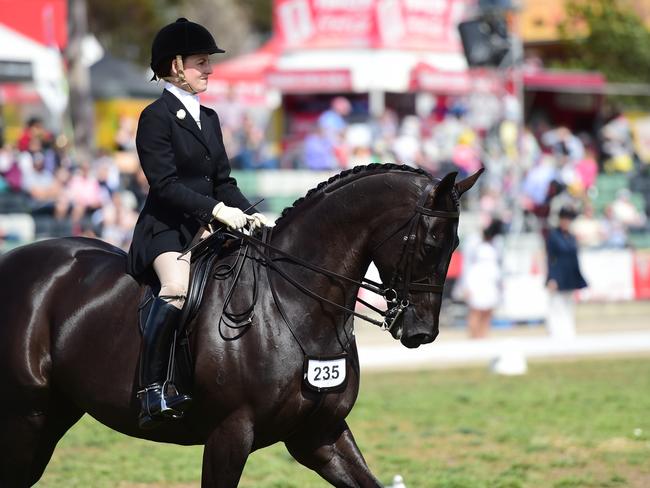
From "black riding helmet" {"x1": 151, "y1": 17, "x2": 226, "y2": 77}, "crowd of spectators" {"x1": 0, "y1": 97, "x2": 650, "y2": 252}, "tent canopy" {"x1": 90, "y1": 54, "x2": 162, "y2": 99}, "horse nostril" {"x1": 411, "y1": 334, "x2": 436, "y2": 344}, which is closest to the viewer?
"horse nostril" {"x1": 411, "y1": 334, "x2": 436, "y2": 344}

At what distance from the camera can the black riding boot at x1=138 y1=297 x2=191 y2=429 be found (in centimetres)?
600

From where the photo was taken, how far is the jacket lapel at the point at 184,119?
6203 millimetres

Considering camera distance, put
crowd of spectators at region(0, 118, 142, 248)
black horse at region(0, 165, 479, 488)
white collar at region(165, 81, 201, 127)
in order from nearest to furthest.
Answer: black horse at region(0, 165, 479, 488)
white collar at region(165, 81, 201, 127)
crowd of spectators at region(0, 118, 142, 248)

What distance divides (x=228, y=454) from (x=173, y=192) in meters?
1.35

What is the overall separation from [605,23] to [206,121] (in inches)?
1147

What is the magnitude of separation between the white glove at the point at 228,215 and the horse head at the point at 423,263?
82 centimetres

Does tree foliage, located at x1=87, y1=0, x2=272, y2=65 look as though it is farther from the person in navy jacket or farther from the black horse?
the black horse

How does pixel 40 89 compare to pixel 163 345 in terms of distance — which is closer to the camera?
pixel 163 345

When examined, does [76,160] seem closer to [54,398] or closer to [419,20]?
[419,20]

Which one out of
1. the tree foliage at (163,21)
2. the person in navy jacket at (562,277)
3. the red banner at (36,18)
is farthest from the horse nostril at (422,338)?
the tree foliage at (163,21)

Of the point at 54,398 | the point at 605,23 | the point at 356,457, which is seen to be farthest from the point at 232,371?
the point at 605,23

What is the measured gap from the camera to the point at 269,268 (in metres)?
6.20

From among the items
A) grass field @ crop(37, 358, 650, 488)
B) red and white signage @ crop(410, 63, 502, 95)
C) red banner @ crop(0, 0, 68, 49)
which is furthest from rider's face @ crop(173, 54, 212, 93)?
red and white signage @ crop(410, 63, 502, 95)

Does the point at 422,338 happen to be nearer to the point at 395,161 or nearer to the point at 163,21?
the point at 395,161
